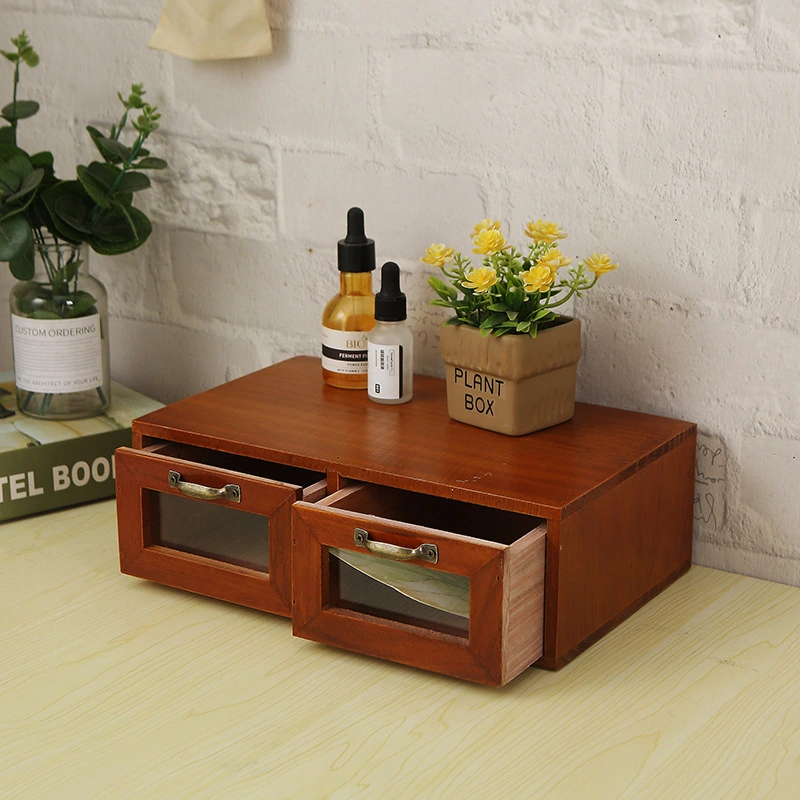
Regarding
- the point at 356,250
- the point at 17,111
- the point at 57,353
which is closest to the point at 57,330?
the point at 57,353

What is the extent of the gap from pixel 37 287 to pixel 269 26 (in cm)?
40

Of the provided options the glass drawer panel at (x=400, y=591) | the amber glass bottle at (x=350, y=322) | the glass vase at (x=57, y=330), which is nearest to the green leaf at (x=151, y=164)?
the glass vase at (x=57, y=330)

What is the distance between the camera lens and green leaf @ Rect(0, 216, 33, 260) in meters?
1.31

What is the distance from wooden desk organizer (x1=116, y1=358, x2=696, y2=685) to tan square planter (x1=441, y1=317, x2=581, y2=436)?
19 millimetres

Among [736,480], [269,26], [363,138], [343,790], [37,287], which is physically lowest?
[343,790]

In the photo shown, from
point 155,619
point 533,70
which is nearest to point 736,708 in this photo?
point 155,619

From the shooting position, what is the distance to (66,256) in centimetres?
140

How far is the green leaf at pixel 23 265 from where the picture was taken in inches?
52.6

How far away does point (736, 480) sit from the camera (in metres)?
1.19

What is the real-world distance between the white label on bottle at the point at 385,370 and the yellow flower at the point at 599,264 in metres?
0.21

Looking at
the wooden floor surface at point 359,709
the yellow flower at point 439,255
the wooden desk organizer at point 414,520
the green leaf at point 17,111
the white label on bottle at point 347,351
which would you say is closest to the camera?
the wooden floor surface at point 359,709

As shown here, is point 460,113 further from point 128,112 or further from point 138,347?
point 138,347

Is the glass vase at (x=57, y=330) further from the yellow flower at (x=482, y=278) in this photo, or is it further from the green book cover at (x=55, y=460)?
the yellow flower at (x=482, y=278)

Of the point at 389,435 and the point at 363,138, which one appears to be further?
the point at 363,138
